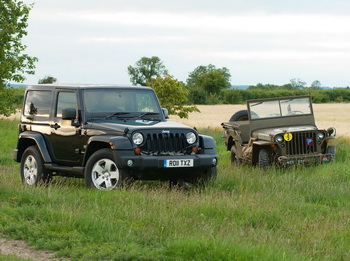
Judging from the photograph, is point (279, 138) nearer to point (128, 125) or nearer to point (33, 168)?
point (128, 125)

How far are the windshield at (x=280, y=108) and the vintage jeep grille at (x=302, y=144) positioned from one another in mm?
1216

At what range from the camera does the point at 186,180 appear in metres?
12.5

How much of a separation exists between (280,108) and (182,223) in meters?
9.78

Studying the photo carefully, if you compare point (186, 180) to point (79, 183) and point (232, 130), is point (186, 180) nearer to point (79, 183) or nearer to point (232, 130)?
point (79, 183)

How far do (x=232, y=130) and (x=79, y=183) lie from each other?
576 centimetres

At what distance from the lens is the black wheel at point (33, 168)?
516 inches

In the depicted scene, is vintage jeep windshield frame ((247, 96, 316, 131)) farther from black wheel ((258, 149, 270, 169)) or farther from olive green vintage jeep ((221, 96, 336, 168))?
black wheel ((258, 149, 270, 169))

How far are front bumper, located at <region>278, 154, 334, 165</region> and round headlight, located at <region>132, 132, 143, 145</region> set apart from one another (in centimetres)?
542

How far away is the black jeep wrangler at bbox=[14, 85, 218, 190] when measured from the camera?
11453 mm

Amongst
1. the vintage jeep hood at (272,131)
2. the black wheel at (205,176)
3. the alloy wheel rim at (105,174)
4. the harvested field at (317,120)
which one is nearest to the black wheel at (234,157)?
the vintage jeep hood at (272,131)

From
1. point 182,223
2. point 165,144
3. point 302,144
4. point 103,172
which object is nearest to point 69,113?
point 103,172

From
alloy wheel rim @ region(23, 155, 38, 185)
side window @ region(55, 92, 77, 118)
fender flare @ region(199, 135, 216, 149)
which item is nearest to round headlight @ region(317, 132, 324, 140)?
fender flare @ region(199, 135, 216, 149)

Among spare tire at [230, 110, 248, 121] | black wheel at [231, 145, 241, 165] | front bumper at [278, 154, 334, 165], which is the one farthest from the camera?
spare tire at [230, 110, 248, 121]

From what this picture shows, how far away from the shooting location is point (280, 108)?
17.6 meters
